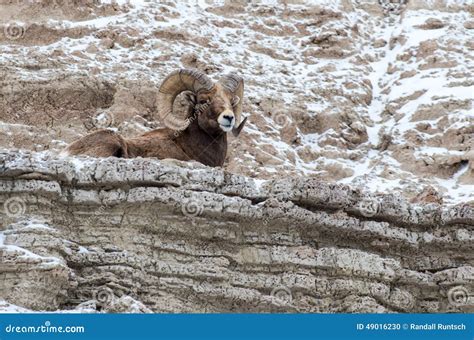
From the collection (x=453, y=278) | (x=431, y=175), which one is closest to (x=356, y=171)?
(x=431, y=175)

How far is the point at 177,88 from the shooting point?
831 inches

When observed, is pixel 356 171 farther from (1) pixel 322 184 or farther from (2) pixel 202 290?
(2) pixel 202 290

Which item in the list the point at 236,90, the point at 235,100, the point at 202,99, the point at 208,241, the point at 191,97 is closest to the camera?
the point at 208,241

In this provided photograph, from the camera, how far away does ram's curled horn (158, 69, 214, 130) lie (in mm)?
20828

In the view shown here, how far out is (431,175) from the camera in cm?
2527

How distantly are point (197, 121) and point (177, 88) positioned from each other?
27.4 inches

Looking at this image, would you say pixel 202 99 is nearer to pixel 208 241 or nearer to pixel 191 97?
pixel 191 97

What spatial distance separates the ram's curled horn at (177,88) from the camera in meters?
20.8

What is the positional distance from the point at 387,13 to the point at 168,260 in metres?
18.1

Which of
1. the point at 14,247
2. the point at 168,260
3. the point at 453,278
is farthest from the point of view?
the point at 453,278

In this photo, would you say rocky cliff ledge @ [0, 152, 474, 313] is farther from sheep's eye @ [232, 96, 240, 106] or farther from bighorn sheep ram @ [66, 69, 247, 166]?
sheep's eye @ [232, 96, 240, 106]

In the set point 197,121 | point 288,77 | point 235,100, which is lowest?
point 288,77

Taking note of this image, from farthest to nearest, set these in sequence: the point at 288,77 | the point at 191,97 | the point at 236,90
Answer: the point at 288,77 < the point at 236,90 < the point at 191,97

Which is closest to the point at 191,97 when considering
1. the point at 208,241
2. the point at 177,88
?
the point at 177,88
